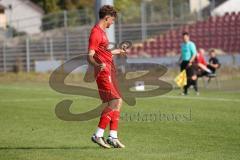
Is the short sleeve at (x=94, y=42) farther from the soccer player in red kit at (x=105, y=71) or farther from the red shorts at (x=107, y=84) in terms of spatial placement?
the red shorts at (x=107, y=84)

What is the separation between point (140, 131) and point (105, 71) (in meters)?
2.51

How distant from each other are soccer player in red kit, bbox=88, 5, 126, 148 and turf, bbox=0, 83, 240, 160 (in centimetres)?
25

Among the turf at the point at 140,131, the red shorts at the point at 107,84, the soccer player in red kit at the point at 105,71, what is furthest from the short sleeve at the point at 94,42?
the turf at the point at 140,131

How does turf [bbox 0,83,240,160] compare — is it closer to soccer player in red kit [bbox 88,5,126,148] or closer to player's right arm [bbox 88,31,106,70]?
soccer player in red kit [bbox 88,5,126,148]

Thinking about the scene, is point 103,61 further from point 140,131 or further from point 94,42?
point 140,131

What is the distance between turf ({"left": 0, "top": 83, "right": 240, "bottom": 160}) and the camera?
32.6ft

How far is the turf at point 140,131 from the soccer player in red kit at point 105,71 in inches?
9.7

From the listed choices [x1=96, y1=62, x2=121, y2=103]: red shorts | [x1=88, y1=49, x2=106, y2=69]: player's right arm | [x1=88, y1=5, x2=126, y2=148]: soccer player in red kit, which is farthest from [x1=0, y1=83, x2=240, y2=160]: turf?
[x1=88, y1=49, x2=106, y2=69]: player's right arm

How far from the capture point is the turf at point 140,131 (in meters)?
9.95

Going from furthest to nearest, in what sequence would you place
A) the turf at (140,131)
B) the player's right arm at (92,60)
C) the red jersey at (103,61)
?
the red jersey at (103,61)
the player's right arm at (92,60)
the turf at (140,131)

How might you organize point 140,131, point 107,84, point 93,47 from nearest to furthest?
point 93,47 → point 107,84 → point 140,131

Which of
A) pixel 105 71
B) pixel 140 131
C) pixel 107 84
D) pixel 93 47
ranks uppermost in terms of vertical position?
pixel 93 47

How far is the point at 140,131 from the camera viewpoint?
1286cm

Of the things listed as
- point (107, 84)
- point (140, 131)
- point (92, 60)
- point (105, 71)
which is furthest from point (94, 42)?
point (140, 131)
